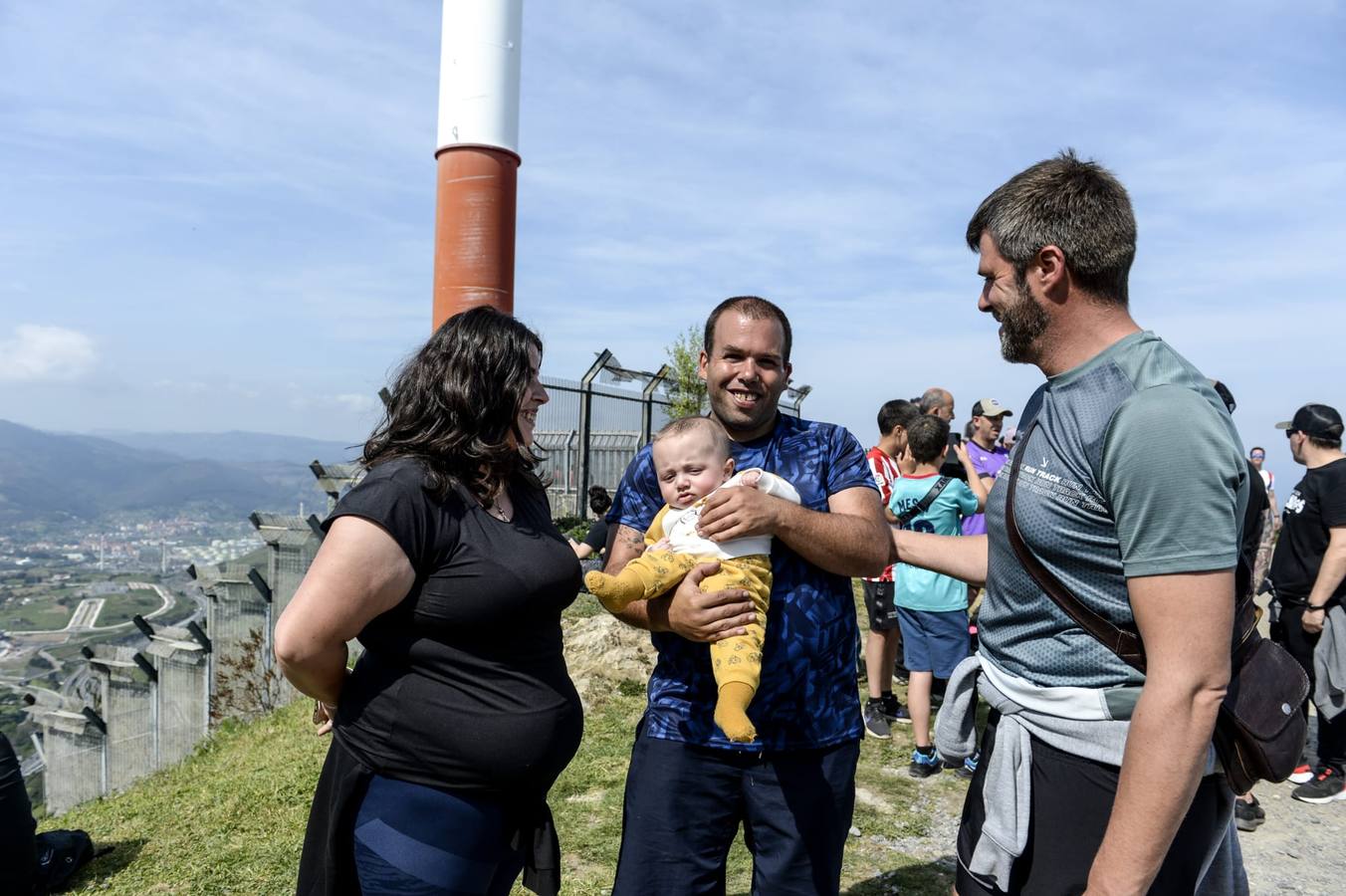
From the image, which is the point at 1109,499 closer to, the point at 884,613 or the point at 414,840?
the point at 414,840

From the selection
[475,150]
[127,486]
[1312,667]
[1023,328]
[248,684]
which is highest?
[475,150]

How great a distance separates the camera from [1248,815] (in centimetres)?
491

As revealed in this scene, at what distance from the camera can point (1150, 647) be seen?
4.83 ft

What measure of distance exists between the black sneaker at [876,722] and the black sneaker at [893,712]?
14 cm

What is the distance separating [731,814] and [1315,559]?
4.45 m

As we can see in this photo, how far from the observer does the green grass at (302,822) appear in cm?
422

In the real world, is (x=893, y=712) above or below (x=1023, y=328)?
below

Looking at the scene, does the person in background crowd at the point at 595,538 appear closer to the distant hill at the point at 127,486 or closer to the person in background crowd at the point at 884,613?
the person in background crowd at the point at 884,613

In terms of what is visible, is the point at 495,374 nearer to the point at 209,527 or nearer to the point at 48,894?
the point at 48,894

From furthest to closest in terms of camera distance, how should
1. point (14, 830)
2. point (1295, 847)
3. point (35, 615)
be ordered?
point (35, 615) < point (1295, 847) < point (14, 830)

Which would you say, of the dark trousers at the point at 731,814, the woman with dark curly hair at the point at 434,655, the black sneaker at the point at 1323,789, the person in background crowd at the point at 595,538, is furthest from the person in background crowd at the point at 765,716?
the black sneaker at the point at 1323,789

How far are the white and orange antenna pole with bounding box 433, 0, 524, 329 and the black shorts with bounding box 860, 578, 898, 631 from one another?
3.58 meters

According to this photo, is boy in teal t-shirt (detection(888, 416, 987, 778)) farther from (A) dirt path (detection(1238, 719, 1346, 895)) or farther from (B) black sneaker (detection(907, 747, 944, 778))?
(A) dirt path (detection(1238, 719, 1346, 895))

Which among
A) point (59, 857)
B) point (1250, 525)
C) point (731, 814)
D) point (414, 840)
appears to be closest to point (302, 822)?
point (59, 857)
